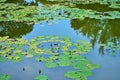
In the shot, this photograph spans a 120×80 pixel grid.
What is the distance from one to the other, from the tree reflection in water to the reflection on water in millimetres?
1858

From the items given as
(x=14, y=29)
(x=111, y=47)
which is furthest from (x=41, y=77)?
(x=14, y=29)

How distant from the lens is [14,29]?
10000 mm

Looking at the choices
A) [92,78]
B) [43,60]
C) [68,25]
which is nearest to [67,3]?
[68,25]

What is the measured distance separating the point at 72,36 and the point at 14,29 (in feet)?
8.15

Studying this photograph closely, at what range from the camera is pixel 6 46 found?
25.7 feet

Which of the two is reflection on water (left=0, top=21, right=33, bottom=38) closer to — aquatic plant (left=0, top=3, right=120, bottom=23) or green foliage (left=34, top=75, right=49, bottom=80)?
aquatic plant (left=0, top=3, right=120, bottom=23)

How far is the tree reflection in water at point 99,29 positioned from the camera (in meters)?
8.65

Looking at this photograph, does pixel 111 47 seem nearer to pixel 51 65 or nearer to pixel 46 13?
pixel 51 65

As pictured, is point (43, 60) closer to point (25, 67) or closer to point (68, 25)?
point (25, 67)

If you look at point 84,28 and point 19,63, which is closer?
point 19,63

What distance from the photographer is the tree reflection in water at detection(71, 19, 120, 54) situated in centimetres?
865

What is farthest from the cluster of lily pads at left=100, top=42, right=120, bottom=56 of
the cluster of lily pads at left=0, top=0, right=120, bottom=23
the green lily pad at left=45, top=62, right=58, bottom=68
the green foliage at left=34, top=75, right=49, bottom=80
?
the cluster of lily pads at left=0, top=0, right=120, bottom=23

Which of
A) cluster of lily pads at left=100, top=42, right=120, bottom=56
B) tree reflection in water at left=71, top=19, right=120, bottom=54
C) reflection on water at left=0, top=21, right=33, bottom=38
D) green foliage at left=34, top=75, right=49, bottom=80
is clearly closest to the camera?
green foliage at left=34, top=75, right=49, bottom=80

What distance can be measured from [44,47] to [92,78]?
7.54 feet
